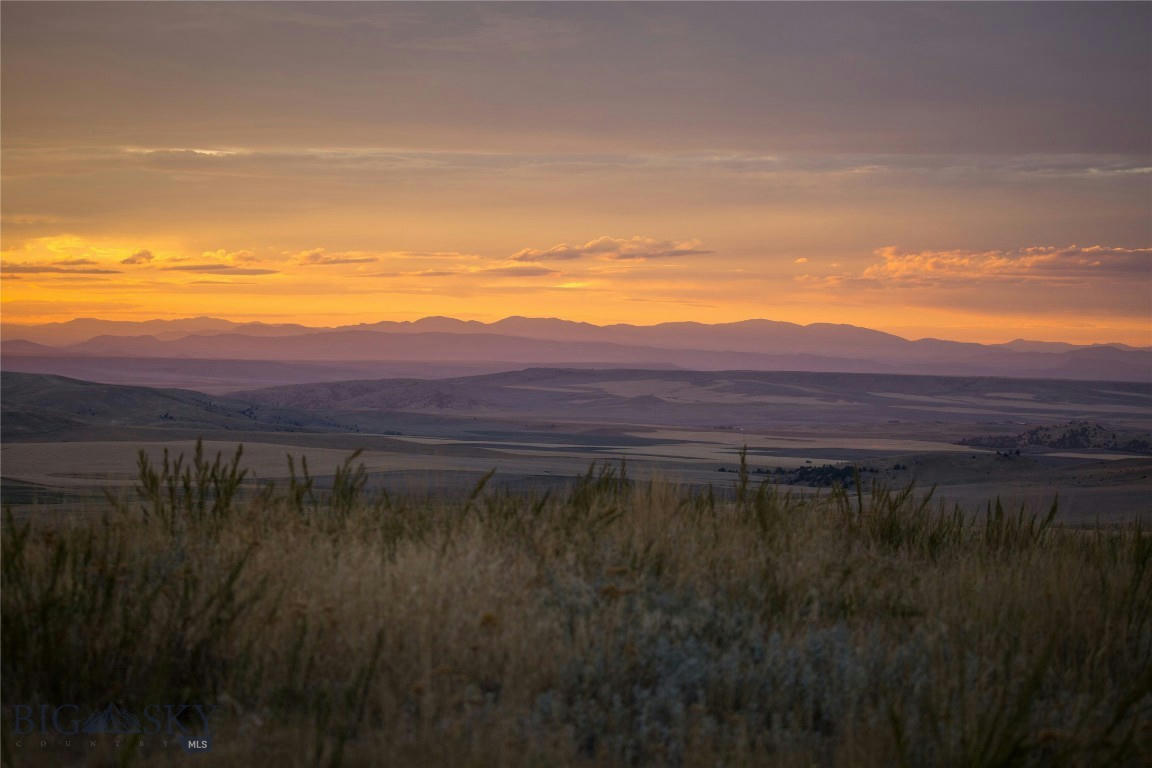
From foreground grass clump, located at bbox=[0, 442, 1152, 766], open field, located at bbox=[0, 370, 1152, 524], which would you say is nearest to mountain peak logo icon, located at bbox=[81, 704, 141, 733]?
foreground grass clump, located at bbox=[0, 442, 1152, 766]

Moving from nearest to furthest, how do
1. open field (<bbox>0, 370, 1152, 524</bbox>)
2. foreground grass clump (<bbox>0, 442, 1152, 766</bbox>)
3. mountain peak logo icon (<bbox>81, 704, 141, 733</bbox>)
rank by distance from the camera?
foreground grass clump (<bbox>0, 442, 1152, 766</bbox>), mountain peak logo icon (<bbox>81, 704, 141, 733</bbox>), open field (<bbox>0, 370, 1152, 524</bbox>)

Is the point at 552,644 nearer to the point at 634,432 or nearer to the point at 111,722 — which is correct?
the point at 111,722

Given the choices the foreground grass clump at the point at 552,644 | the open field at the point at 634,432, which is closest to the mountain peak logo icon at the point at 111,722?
the foreground grass clump at the point at 552,644

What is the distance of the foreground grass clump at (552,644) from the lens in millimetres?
4562

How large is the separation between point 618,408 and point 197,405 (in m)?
33.8

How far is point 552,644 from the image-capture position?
207 inches

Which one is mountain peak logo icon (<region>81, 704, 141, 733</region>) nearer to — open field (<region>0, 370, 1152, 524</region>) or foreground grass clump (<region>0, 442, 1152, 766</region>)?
foreground grass clump (<region>0, 442, 1152, 766</region>)

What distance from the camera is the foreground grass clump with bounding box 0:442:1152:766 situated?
4562 mm

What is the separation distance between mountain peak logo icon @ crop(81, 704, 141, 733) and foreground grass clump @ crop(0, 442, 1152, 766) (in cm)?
9

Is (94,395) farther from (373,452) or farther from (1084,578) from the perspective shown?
(1084,578)

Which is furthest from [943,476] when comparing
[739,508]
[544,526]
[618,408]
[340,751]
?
[618,408]

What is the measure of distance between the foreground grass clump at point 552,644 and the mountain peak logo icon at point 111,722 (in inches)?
3.7

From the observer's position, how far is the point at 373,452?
108 ft

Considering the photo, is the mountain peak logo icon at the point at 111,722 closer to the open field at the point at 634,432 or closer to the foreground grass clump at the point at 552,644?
the foreground grass clump at the point at 552,644
